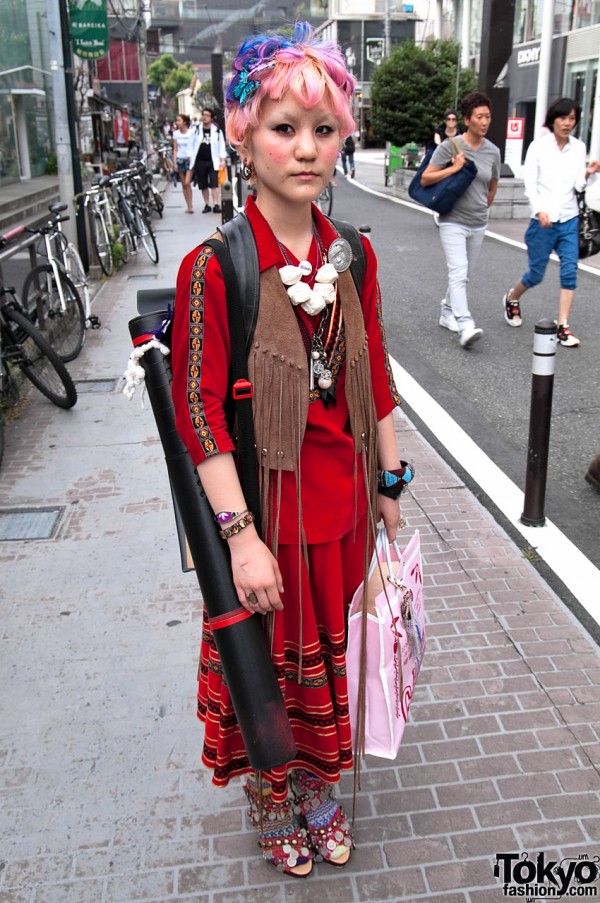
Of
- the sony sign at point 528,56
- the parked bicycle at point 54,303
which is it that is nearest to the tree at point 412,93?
the sony sign at point 528,56

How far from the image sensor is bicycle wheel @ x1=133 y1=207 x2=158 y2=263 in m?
11.8

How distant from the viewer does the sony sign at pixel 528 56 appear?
28.8 metres

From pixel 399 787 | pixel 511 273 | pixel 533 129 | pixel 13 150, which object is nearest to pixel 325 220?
pixel 399 787

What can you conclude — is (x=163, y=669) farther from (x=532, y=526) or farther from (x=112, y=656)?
(x=532, y=526)

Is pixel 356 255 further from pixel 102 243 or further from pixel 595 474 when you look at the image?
pixel 102 243

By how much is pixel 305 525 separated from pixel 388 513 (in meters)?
0.32

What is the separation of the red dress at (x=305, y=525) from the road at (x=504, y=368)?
2.19 metres

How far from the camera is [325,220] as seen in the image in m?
2.11

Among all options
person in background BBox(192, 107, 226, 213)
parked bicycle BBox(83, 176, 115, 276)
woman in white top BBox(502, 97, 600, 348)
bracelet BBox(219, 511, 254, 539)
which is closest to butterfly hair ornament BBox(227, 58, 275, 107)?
bracelet BBox(219, 511, 254, 539)

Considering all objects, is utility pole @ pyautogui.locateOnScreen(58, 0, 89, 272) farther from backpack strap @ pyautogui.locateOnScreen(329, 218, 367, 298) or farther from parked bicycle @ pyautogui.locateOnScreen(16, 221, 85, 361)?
backpack strap @ pyautogui.locateOnScreen(329, 218, 367, 298)

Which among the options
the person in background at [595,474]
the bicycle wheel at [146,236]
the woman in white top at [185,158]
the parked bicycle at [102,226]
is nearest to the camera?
the person in background at [595,474]

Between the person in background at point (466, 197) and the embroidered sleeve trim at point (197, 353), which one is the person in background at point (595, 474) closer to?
the person in background at point (466, 197)

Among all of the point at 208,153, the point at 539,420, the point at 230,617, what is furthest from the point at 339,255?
the point at 208,153

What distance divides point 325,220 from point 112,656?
1922 millimetres
